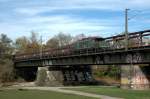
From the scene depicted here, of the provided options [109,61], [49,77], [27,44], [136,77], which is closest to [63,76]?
[49,77]

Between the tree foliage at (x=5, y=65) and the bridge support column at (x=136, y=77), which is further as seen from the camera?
the tree foliage at (x=5, y=65)

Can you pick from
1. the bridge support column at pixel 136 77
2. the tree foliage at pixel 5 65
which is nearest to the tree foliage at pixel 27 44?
the tree foliage at pixel 5 65

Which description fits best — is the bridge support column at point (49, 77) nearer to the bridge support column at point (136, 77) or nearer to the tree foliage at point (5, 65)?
the tree foliage at point (5, 65)

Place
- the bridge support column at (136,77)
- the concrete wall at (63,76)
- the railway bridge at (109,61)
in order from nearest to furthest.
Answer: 1. the railway bridge at (109,61)
2. the bridge support column at (136,77)
3. the concrete wall at (63,76)

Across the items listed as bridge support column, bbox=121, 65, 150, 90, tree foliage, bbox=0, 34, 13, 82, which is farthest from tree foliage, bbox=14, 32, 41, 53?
bridge support column, bbox=121, 65, 150, 90

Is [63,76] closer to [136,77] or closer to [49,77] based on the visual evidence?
[49,77]

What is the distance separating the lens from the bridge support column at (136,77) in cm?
6122

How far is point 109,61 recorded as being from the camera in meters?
65.6

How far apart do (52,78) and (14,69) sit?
3298cm

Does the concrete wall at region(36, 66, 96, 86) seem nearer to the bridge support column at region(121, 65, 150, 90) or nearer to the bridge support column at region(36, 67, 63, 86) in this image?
the bridge support column at region(36, 67, 63, 86)

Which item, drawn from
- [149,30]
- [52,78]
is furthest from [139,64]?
[52,78]

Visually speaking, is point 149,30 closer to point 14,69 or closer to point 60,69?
point 60,69

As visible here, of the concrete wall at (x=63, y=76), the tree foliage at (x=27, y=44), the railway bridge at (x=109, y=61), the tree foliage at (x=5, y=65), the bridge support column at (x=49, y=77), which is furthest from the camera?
the tree foliage at (x=27, y=44)

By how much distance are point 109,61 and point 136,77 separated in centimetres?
591
